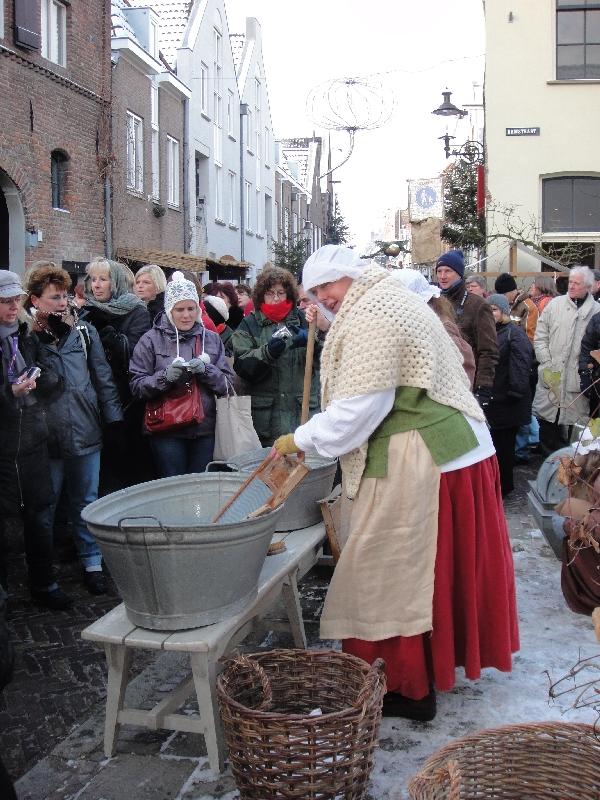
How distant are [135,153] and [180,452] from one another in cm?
1440

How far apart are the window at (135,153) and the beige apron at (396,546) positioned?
1540cm

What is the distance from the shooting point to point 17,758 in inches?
135

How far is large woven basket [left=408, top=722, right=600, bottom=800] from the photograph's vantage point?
2408mm

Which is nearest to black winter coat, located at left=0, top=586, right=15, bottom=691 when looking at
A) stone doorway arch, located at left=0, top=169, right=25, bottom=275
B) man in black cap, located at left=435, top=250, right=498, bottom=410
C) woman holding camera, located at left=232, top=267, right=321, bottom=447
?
woman holding camera, located at left=232, top=267, right=321, bottom=447

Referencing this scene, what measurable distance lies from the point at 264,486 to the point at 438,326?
3.31ft

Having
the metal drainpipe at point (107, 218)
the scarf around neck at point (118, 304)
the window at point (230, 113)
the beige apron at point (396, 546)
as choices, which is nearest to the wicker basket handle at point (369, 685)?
the beige apron at point (396, 546)

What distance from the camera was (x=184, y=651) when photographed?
312 cm

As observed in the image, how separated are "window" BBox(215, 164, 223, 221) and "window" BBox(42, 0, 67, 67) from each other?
10.3 metres

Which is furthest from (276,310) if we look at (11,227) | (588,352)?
(11,227)

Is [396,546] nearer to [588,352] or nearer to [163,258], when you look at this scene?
[588,352]

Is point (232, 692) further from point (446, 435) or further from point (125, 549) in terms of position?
point (446, 435)

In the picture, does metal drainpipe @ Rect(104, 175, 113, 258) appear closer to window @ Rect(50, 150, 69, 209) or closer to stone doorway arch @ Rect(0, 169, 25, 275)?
window @ Rect(50, 150, 69, 209)

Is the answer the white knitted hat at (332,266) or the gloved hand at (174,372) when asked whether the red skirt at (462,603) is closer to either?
the white knitted hat at (332,266)

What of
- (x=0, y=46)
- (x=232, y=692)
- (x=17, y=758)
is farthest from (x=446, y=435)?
(x=0, y=46)
